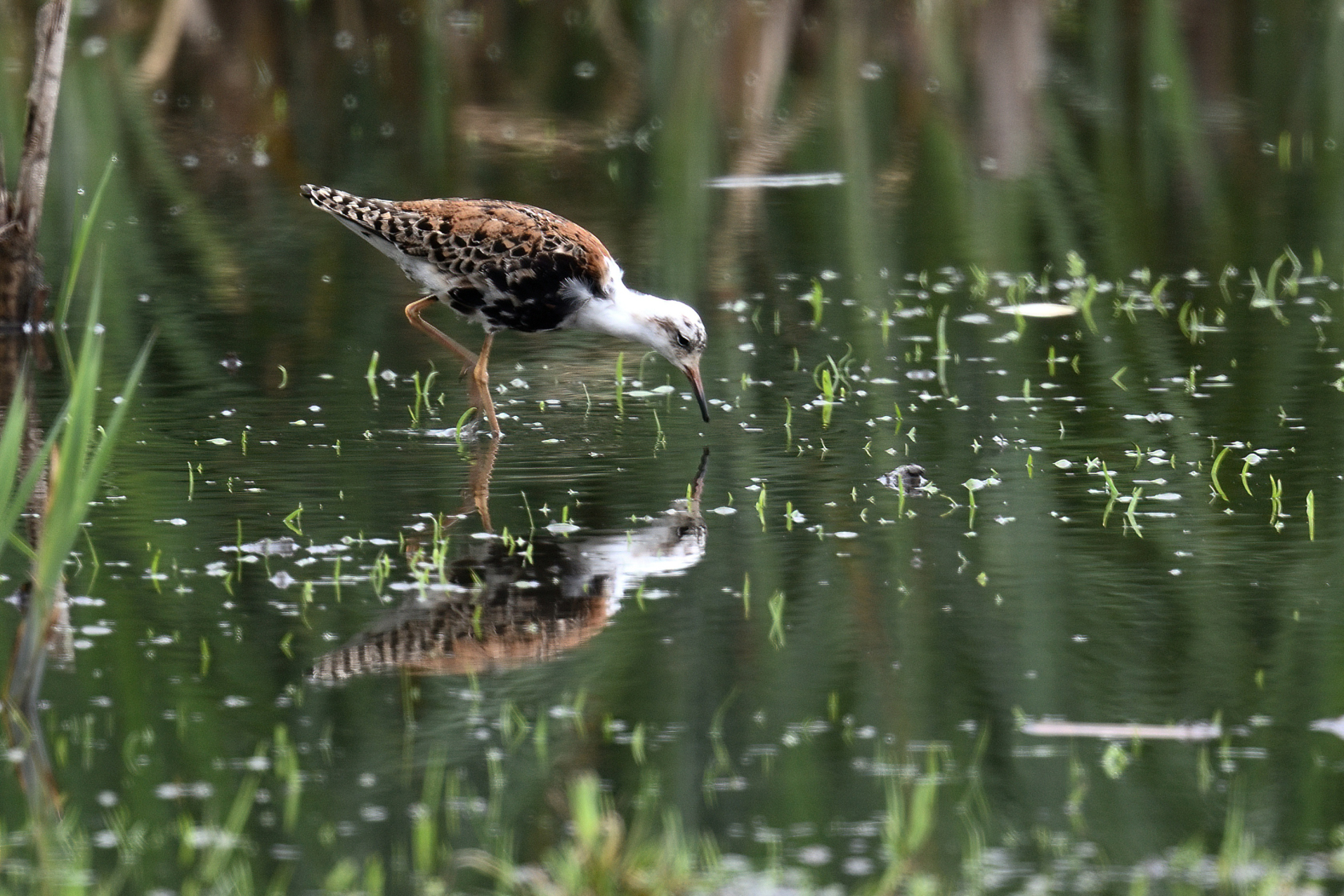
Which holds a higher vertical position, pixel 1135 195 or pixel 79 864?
pixel 1135 195

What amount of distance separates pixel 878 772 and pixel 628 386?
487 centimetres

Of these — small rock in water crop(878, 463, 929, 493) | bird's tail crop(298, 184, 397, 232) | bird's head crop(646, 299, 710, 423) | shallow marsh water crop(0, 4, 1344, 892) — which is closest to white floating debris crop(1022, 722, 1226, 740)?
shallow marsh water crop(0, 4, 1344, 892)

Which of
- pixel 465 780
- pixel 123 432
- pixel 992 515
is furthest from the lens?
pixel 123 432

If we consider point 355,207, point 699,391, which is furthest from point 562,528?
point 355,207

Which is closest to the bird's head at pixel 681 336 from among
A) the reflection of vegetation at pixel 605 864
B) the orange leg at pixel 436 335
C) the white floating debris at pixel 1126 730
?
the orange leg at pixel 436 335

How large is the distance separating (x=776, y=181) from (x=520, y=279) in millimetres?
5941

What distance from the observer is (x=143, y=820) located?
4918 mm

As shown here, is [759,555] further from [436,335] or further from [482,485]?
[436,335]

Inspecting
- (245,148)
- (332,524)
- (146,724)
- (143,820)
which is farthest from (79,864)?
(245,148)

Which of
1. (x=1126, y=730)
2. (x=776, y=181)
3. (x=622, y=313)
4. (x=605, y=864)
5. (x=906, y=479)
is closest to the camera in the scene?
(x=605, y=864)

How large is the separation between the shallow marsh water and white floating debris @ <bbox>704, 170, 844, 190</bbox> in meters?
0.38

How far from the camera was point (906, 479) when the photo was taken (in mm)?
8055

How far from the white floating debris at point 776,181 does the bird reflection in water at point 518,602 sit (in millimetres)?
7271

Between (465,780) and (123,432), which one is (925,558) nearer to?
(465,780)
